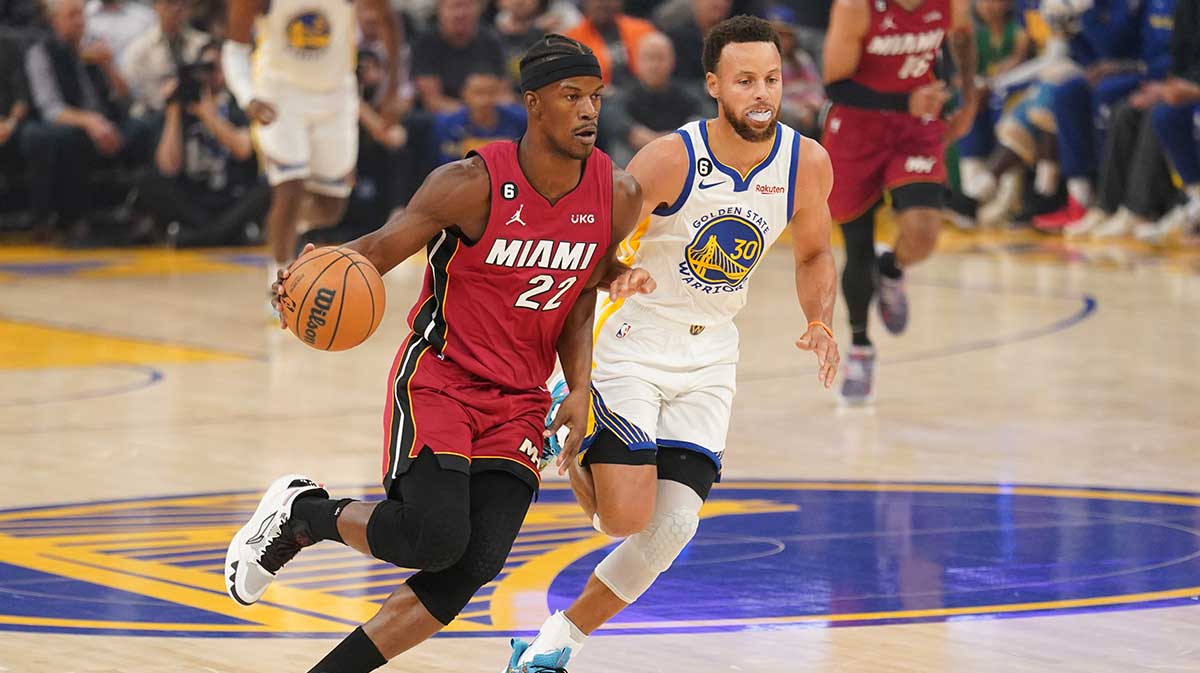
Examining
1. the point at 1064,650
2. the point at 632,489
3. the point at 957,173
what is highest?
the point at 632,489

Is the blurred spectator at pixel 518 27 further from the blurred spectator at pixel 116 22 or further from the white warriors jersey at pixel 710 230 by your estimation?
the white warriors jersey at pixel 710 230

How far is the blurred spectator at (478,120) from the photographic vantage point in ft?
51.3

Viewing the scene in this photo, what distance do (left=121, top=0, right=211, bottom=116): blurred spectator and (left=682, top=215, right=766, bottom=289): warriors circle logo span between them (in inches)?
423

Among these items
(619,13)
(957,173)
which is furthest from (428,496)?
(619,13)

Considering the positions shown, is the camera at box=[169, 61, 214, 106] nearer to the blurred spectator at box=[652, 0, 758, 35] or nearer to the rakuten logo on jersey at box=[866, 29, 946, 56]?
the blurred spectator at box=[652, 0, 758, 35]

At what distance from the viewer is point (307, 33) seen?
11266mm

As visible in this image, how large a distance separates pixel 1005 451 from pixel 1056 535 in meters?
1.57

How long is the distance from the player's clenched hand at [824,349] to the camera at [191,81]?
10.7m

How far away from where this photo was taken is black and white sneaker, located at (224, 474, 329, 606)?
15.1 feet

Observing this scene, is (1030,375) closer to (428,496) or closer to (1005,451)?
(1005,451)

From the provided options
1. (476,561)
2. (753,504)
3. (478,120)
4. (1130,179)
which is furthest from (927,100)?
Result: (1130,179)

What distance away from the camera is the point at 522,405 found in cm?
468

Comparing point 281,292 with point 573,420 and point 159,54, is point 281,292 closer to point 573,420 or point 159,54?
point 573,420

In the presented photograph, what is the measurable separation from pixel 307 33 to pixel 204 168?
4545 mm
